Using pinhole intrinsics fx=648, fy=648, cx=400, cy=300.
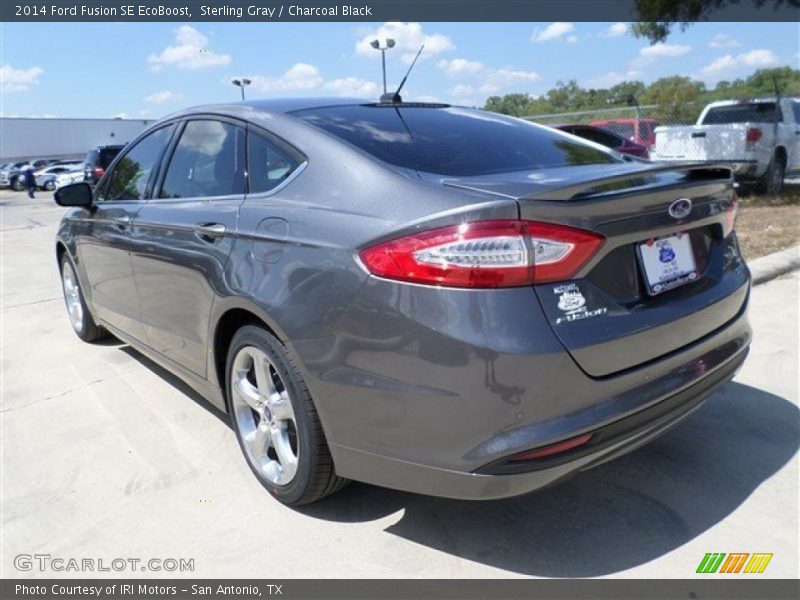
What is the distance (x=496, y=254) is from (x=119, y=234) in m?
2.73

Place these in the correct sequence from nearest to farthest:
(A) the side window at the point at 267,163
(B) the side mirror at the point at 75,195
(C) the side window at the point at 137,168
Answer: (A) the side window at the point at 267,163 < (C) the side window at the point at 137,168 < (B) the side mirror at the point at 75,195

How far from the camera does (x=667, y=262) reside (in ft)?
7.47

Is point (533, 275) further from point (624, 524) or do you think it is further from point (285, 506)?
point (285, 506)

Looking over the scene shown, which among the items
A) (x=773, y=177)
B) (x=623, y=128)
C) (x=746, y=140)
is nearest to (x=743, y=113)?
(x=773, y=177)

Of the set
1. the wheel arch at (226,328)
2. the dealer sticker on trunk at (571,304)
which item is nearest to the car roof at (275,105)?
the wheel arch at (226,328)

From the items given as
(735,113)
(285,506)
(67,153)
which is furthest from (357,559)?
(67,153)

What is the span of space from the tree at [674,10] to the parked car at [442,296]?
11.6 metres

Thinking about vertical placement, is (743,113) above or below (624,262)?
above

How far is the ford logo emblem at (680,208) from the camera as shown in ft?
7.45

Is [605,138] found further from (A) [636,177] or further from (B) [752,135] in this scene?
(A) [636,177]

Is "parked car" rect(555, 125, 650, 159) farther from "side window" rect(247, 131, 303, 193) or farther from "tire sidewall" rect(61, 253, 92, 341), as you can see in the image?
"side window" rect(247, 131, 303, 193)

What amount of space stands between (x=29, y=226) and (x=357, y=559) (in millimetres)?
15770

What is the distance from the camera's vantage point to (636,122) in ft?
53.6
